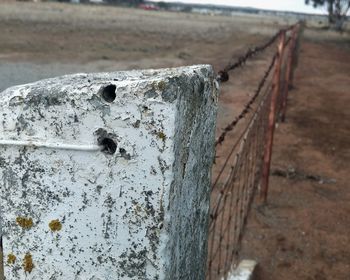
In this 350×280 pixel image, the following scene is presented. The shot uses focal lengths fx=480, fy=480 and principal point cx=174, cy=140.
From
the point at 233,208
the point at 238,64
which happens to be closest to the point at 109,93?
the point at 238,64

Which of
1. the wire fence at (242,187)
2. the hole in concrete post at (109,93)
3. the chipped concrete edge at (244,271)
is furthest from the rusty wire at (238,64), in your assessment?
the chipped concrete edge at (244,271)

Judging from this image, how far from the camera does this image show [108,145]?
0.94 m

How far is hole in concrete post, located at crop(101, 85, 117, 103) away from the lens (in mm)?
919

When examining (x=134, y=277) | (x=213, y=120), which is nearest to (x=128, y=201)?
(x=134, y=277)

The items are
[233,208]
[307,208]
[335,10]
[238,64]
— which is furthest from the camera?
[335,10]

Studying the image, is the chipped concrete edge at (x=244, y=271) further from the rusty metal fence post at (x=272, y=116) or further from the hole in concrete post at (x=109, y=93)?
the hole in concrete post at (x=109, y=93)

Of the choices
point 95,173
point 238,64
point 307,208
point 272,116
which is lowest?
point 307,208

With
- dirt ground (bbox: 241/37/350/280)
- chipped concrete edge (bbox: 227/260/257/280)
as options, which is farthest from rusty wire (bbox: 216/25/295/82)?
dirt ground (bbox: 241/37/350/280)

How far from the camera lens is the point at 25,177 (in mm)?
952

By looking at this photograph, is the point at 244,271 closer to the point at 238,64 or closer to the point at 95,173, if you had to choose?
the point at 238,64

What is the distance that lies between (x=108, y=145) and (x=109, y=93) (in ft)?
0.33

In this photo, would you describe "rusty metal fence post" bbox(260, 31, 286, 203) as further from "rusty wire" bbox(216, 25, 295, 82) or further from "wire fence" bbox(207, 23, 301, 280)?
"rusty wire" bbox(216, 25, 295, 82)

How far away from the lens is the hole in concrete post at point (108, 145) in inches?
36.7

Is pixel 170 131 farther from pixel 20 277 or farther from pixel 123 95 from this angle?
pixel 20 277
